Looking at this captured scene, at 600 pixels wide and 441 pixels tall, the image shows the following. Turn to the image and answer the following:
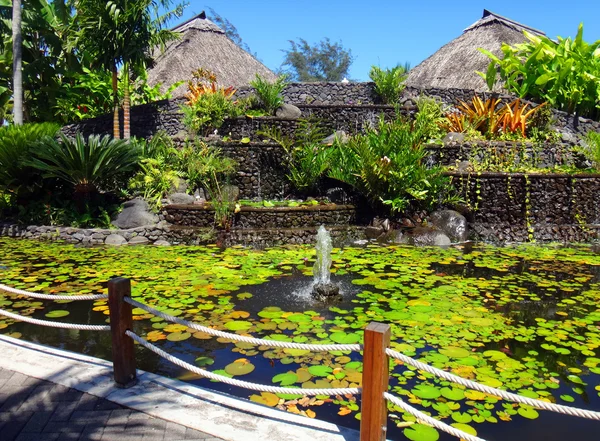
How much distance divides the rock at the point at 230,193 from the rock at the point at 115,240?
2.32m

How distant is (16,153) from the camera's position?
10.1 metres

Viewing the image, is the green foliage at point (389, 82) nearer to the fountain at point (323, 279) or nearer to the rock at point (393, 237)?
the rock at point (393, 237)

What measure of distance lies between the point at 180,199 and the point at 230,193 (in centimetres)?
115

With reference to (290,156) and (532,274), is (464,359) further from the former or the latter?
(290,156)

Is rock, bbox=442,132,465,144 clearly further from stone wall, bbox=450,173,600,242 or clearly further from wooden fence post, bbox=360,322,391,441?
wooden fence post, bbox=360,322,391,441

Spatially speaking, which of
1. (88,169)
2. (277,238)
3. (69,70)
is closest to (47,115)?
(69,70)

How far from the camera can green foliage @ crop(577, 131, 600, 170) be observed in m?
11.9

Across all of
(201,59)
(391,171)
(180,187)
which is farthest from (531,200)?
(201,59)

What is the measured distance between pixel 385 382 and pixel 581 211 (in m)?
10.5

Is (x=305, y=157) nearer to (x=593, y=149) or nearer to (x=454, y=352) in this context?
(x=593, y=149)

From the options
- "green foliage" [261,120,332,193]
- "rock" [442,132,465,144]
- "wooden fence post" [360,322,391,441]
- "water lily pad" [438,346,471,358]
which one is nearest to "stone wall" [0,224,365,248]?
"green foliage" [261,120,332,193]

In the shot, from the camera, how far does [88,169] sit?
10078 mm

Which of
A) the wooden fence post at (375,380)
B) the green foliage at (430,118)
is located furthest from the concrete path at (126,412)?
the green foliage at (430,118)

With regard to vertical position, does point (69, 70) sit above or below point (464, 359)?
above
